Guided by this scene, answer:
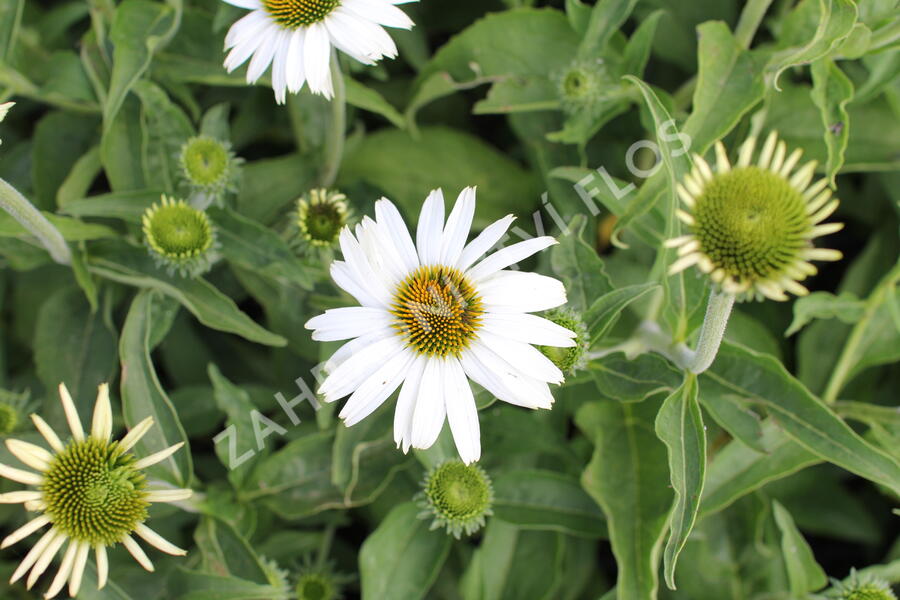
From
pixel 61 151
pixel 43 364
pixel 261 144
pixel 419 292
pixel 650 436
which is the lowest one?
pixel 43 364

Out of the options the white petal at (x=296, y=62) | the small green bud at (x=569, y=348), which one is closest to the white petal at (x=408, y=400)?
the small green bud at (x=569, y=348)

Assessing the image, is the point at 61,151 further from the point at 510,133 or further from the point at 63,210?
the point at 510,133

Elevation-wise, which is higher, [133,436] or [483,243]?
[483,243]

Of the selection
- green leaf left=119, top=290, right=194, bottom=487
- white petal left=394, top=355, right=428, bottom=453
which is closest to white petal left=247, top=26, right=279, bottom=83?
green leaf left=119, top=290, right=194, bottom=487

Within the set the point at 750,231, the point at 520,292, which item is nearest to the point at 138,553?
the point at 520,292

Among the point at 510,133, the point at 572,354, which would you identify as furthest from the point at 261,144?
the point at 572,354

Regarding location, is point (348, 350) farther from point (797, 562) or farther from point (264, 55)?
point (797, 562)

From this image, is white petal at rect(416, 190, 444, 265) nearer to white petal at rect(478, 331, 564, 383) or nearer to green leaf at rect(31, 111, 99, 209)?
white petal at rect(478, 331, 564, 383)
